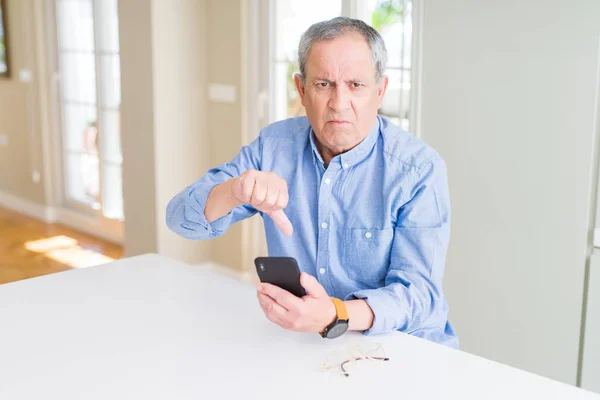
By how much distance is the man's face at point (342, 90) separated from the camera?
1.60 meters

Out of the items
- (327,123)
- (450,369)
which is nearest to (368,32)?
(327,123)

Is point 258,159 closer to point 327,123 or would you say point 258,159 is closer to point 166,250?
point 327,123

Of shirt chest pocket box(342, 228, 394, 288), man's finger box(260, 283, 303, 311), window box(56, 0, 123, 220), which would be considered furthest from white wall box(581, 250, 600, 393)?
window box(56, 0, 123, 220)

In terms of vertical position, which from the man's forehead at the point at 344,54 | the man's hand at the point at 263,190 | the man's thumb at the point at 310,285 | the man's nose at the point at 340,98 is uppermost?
the man's forehead at the point at 344,54

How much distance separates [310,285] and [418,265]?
33 cm

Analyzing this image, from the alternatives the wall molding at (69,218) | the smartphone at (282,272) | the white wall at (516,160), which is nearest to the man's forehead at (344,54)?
the smartphone at (282,272)

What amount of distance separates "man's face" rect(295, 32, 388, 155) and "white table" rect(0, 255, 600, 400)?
1.39ft

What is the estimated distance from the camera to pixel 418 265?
1.55 m

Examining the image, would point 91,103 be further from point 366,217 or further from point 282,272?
point 282,272

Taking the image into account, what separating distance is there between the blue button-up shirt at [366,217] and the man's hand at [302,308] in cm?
26

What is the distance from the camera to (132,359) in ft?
4.25

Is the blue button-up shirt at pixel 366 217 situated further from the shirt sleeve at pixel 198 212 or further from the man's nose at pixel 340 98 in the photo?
the man's nose at pixel 340 98

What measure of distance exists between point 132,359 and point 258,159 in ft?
2.35

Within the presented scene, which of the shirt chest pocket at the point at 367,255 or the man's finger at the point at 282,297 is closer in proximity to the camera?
the man's finger at the point at 282,297
